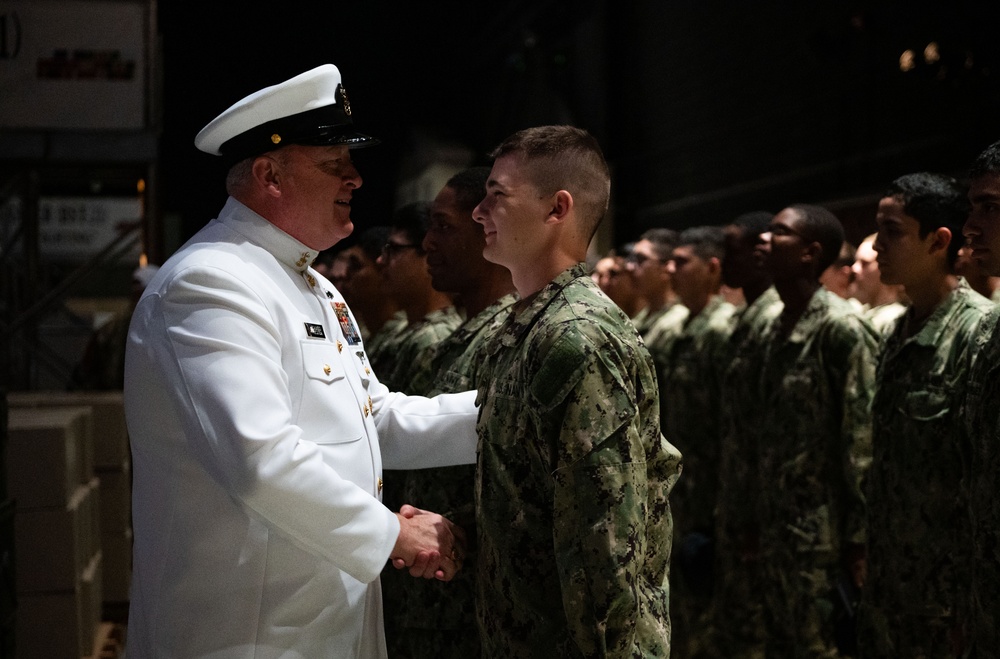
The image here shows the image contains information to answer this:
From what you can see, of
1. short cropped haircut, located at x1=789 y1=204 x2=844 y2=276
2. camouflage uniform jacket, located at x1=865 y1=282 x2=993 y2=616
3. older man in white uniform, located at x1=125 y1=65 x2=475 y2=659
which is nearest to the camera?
older man in white uniform, located at x1=125 y1=65 x2=475 y2=659

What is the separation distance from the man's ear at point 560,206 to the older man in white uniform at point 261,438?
1.54 feet

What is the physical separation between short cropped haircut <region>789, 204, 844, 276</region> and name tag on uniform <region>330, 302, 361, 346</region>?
2390 mm

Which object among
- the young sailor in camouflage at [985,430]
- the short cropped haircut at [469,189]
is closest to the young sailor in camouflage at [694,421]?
the short cropped haircut at [469,189]

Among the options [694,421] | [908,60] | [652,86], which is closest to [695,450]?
Answer: [694,421]

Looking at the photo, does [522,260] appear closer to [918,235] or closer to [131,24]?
[918,235]

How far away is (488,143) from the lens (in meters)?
14.2

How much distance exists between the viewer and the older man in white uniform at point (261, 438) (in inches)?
78.4

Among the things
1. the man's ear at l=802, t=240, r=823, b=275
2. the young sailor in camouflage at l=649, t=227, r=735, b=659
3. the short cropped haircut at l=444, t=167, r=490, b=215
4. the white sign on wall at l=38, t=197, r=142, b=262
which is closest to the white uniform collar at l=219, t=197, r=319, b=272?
the short cropped haircut at l=444, t=167, r=490, b=215

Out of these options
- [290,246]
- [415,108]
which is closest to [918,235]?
[290,246]

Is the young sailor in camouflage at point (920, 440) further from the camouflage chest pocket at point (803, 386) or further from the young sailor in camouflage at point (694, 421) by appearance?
the young sailor in camouflage at point (694, 421)

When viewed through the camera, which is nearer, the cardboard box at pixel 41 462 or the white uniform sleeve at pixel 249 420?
the white uniform sleeve at pixel 249 420

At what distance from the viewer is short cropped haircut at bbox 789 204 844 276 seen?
14.4 ft

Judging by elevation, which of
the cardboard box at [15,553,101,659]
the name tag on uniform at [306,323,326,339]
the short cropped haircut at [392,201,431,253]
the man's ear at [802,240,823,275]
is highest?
the name tag on uniform at [306,323,326,339]

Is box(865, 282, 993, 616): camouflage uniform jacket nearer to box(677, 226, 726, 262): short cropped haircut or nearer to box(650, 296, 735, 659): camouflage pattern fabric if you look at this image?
box(650, 296, 735, 659): camouflage pattern fabric
